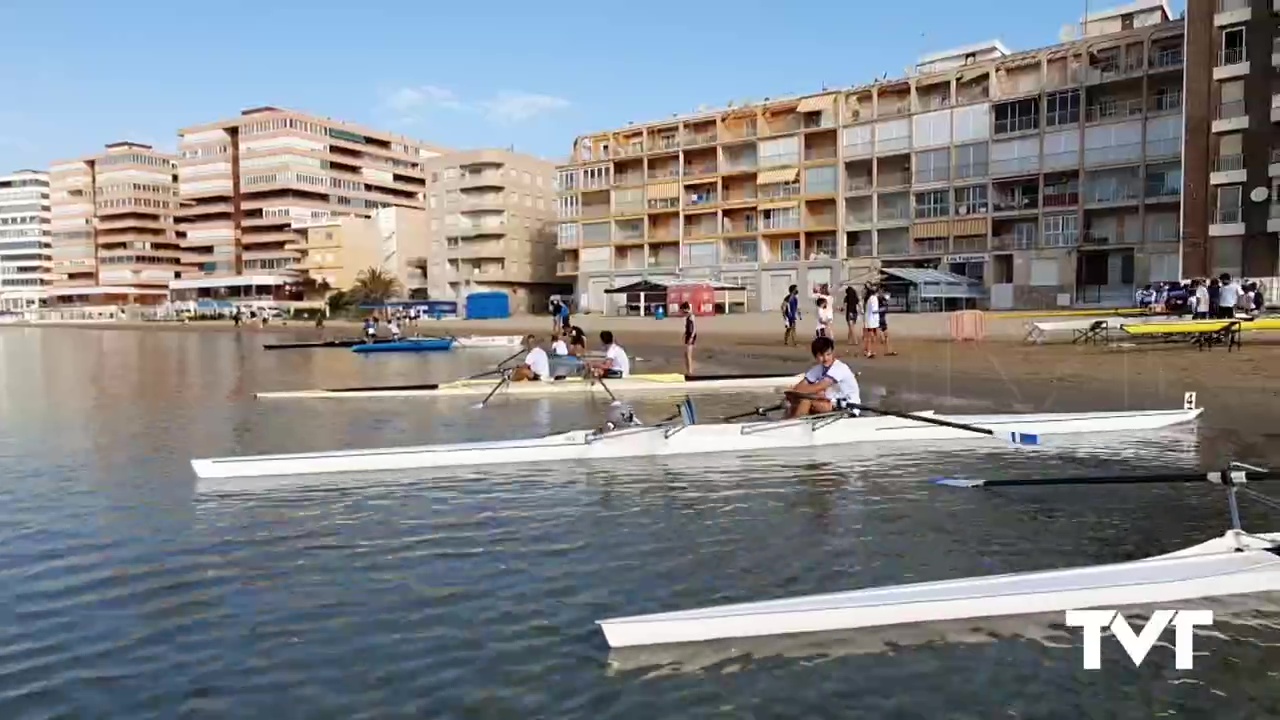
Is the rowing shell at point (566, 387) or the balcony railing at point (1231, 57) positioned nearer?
the rowing shell at point (566, 387)

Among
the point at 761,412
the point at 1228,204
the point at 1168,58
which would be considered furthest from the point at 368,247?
the point at 761,412

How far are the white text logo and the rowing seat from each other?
20.0 m

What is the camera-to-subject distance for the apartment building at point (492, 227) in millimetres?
88375

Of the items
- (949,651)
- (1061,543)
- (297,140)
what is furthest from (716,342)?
(297,140)

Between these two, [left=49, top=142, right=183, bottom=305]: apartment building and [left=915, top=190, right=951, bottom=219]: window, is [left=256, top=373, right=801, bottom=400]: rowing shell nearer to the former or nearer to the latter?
[left=915, top=190, right=951, bottom=219]: window

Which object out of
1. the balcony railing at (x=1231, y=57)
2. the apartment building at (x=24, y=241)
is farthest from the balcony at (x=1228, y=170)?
the apartment building at (x=24, y=241)

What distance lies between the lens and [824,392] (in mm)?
12500

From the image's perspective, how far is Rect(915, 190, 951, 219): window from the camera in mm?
61219

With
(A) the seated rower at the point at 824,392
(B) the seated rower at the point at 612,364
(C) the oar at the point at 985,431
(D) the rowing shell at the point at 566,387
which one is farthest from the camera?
(B) the seated rower at the point at 612,364

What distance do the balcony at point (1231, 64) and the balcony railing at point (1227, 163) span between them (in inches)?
146

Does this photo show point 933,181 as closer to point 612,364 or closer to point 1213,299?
point 1213,299

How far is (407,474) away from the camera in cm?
1124

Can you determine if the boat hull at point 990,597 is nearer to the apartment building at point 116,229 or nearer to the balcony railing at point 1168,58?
the balcony railing at point 1168,58

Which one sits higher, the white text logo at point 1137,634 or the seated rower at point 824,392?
the seated rower at point 824,392
